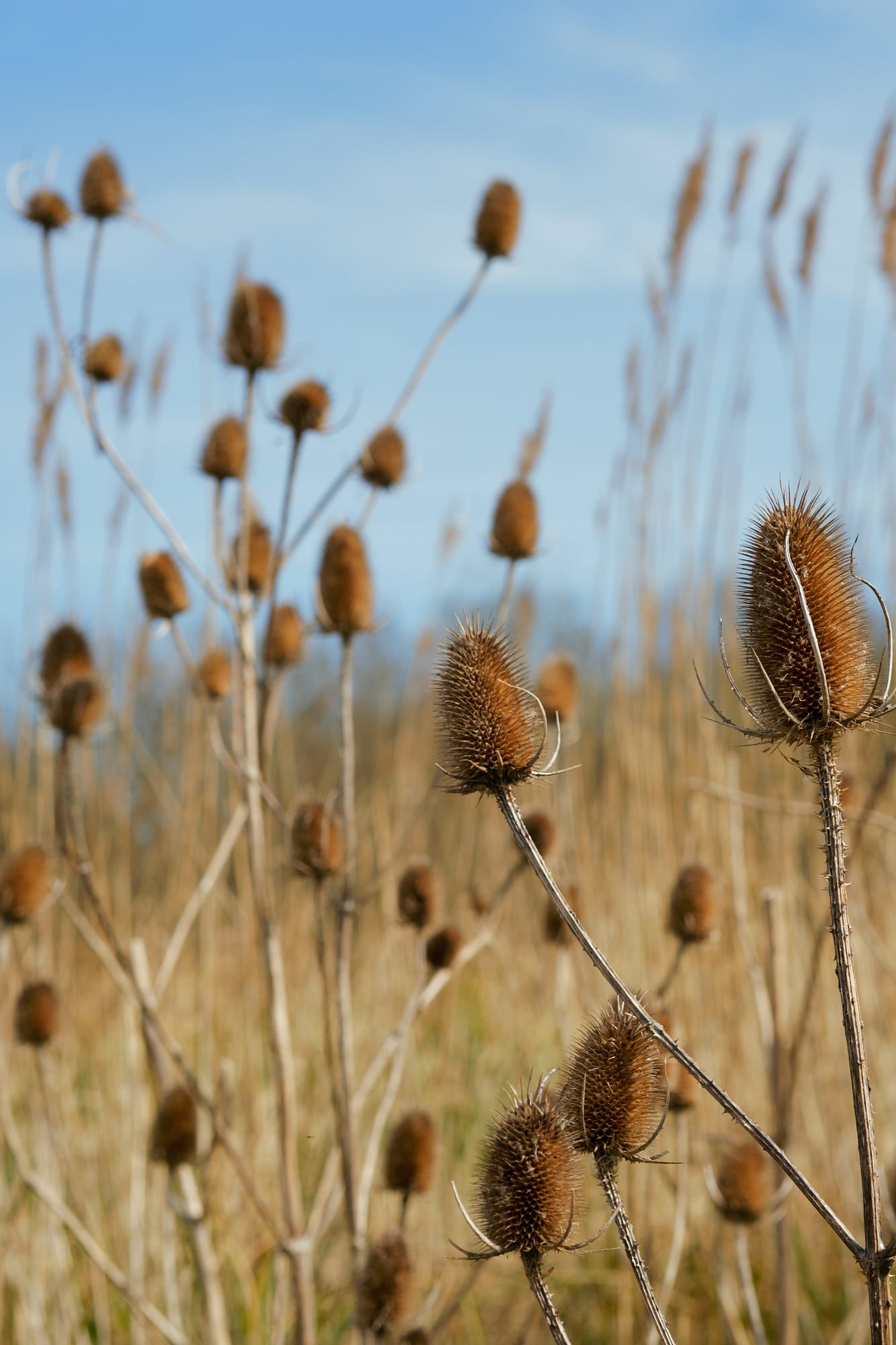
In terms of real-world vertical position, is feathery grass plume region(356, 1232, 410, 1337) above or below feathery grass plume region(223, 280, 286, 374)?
below

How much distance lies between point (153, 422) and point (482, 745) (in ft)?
11.7

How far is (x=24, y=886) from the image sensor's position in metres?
2.50

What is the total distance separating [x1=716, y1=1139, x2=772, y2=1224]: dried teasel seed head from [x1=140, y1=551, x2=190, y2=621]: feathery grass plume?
1333mm

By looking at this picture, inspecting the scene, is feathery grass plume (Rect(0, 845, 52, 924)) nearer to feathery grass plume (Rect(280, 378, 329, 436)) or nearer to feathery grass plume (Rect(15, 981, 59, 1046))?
feathery grass plume (Rect(15, 981, 59, 1046))

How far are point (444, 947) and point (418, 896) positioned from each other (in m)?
0.14

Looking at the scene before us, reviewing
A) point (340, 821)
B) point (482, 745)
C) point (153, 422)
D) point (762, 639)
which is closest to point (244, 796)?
point (340, 821)

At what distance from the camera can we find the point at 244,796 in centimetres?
220

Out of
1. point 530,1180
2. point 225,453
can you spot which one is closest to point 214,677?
point 225,453

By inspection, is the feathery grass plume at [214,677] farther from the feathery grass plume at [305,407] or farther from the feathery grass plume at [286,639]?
the feathery grass plume at [305,407]

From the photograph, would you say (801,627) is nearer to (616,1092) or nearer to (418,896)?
(616,1092)

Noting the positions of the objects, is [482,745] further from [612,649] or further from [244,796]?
[612,649]

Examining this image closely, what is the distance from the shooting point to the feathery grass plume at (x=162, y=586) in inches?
89.1

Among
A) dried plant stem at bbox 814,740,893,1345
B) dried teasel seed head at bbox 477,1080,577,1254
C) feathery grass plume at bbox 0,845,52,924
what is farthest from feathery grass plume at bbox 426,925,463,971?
dried plant stem at bbox 814,740,893,1345

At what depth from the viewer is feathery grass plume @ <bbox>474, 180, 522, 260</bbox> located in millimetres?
2566
